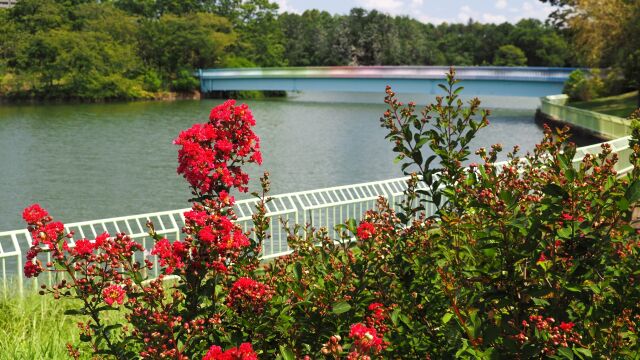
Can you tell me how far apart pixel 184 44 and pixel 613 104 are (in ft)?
134

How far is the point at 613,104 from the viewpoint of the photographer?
35.5 metres

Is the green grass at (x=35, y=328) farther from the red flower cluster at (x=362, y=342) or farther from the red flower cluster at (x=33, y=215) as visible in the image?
the red flower cluster at (x=362, y=342)

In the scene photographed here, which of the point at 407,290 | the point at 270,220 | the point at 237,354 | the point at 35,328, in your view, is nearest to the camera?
the point at 237,354

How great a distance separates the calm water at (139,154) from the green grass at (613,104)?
322 centimetres

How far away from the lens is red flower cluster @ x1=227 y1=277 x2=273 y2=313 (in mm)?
2582

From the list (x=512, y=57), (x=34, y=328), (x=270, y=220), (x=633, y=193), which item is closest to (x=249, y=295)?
(x=633, y=193)

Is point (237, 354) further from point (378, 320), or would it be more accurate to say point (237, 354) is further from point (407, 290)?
point (407, 290)

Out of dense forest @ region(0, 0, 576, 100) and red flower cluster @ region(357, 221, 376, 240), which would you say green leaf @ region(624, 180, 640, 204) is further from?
dense forest @ region(0, 0, 576, 100)

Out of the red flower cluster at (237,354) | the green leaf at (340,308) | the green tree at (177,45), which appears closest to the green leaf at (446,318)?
the green leaf at (340,308)

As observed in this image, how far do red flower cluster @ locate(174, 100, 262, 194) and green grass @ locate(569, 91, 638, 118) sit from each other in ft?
102

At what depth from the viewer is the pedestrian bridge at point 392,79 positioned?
44406mm

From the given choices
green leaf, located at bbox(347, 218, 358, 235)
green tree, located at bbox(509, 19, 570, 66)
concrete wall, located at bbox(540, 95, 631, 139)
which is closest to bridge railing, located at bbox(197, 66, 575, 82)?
concrete wall, located at bbox(540, 95, 631, 139)

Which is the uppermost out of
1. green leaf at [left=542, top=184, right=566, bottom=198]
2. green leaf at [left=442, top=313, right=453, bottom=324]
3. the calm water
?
green leaf at [left=542, top=184, right=566, bottom=198]

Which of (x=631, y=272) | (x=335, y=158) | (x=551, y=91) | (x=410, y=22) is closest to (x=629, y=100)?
(x=551, y=91)
